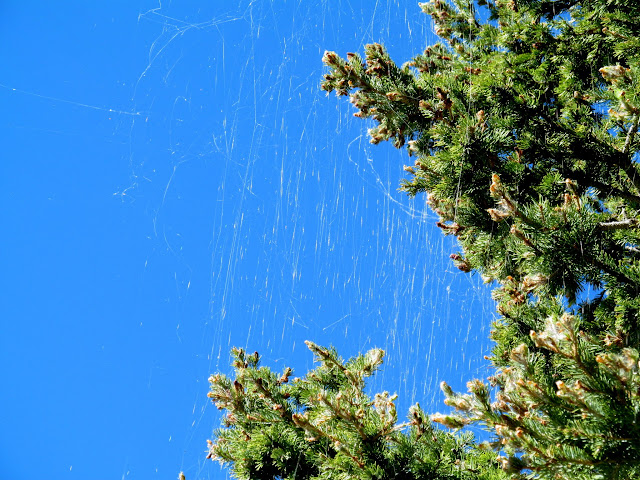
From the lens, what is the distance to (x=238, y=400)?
4.84 meters

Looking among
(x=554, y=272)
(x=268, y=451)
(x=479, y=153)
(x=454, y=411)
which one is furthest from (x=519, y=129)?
(x=268, y=451)

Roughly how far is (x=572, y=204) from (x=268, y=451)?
2.92m

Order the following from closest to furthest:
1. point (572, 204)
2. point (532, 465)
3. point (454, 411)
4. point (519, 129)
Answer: point (532, 465) < point (454, 411) < point (572, 204) < point (519, 129)

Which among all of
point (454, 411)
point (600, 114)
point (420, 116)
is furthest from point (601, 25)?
point (454, 411)

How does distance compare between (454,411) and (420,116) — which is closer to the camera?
(454,411)

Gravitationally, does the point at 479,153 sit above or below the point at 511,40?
below

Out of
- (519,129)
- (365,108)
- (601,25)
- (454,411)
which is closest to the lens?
(454,411)

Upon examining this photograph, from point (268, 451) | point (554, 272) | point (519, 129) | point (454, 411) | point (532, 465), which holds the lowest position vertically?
point (532, 465)

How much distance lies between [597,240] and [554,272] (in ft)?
1.23

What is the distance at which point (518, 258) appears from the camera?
3.78 metres

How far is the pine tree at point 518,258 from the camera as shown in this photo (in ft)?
8.16

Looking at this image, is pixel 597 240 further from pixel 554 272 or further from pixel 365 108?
pixel 365 108

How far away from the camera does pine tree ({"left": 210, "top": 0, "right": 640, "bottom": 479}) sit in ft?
8.16

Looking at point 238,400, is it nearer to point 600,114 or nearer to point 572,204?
point 572,204
